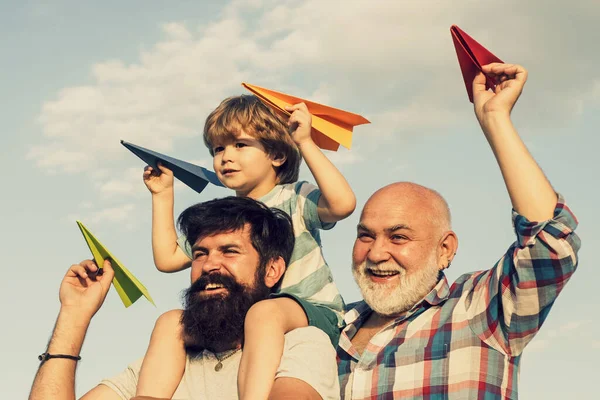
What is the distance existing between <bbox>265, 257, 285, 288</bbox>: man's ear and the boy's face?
0.96m

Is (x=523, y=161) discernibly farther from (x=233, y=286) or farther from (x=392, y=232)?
(x=233, y=286)

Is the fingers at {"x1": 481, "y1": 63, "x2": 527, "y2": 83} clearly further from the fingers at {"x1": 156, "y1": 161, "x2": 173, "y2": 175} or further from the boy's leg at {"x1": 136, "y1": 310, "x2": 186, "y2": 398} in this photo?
the fingers at {"x1": 156, "y1": 161, "x2": 173, "y2": 175}

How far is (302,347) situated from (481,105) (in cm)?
188

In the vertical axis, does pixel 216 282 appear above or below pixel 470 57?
below

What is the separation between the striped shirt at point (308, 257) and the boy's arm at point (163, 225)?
110 centimetres

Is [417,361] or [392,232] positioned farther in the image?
[392,232]

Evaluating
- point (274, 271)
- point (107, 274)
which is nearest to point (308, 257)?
point (274, 271)

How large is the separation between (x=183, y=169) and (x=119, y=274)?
1074mm

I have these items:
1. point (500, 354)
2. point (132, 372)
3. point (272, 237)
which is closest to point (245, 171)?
point (272, 237)

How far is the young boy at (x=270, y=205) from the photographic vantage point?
516 centimetres

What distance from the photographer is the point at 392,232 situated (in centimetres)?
612

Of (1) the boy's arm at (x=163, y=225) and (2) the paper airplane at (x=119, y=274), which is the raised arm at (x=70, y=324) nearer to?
(2) the paper airplane at (x=119, y=274)

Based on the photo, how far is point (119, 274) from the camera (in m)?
6.73

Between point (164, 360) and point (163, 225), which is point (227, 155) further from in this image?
point (164, 360)
